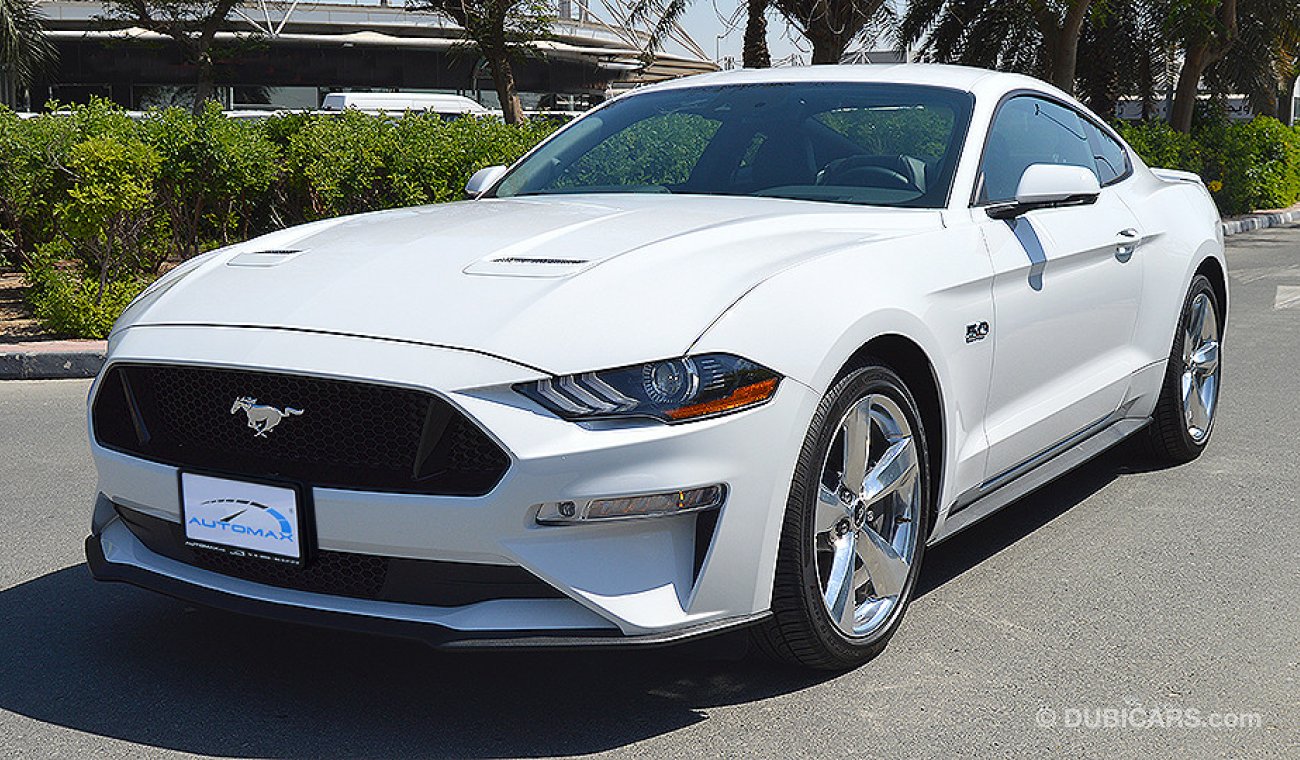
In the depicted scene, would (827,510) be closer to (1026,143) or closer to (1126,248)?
(1026,143)

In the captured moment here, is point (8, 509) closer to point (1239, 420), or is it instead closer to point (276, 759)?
point (276, 759)

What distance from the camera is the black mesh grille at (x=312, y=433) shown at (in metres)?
3.12

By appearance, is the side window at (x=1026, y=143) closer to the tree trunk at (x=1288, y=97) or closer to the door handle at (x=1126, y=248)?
the door handle at (x=1126, y=248)

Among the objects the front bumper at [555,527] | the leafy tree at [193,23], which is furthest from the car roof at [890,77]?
the leafy tree at [193,23]

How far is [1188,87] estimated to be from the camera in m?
26.1

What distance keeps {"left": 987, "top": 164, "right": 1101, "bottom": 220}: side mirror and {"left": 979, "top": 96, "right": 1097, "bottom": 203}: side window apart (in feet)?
0.30

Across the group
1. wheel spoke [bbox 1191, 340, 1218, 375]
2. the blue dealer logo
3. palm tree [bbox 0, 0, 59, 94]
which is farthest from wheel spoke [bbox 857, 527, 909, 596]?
palm tree [bbox 0, 0, 59, 94]

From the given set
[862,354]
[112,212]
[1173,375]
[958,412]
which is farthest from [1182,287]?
[112,212]

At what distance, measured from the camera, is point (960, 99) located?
4754 millimetres

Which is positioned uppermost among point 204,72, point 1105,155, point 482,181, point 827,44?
point 827,44

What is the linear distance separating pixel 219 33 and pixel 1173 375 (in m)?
47.0

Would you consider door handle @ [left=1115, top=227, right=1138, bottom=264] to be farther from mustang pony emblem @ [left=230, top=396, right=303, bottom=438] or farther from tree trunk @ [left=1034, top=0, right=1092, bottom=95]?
tree trunk @ [left=1034, top=0, right=1092, bottom=95]

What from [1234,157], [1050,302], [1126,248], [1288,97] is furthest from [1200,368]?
[1288,97]

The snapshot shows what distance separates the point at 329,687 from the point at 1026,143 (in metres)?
2.87
